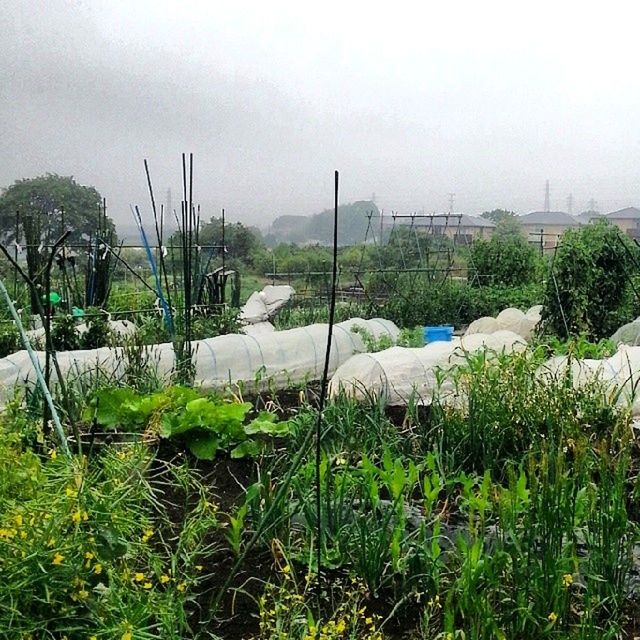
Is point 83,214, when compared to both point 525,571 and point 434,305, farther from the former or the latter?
point 525,571

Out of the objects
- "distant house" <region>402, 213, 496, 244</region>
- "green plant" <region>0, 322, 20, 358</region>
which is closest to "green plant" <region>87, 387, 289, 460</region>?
"green plant" <region>0, 322, 20, 358</region>

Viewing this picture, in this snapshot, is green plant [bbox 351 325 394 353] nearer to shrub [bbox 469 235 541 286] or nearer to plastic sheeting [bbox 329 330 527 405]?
plastic sheeting [bbox 329 330 527 405]

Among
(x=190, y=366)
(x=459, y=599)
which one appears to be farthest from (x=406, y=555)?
(x=190, y=366)

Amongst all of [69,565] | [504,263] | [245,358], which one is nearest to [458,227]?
[504,263]

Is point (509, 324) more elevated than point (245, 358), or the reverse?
point (245, 358)

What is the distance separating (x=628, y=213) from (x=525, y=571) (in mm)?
23964

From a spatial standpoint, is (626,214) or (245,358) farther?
(626,214)

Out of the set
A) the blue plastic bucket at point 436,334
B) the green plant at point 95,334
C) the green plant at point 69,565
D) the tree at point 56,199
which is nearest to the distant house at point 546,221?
the tree at point 56,199

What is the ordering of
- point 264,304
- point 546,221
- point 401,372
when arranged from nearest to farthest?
point 401,372
point 264,304
point 546,221

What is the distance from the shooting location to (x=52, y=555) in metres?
1.54

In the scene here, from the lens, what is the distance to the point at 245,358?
5.31 metres

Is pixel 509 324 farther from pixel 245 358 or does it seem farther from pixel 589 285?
pixel 245 358

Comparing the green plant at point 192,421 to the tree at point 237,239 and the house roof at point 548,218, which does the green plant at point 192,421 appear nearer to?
the tree at point 237,239

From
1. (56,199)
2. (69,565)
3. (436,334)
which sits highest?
(56,199)
